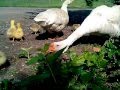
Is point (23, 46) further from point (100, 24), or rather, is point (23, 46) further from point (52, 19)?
point (100, 24)

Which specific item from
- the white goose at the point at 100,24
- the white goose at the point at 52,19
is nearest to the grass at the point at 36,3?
the white goose at the point at 52,19

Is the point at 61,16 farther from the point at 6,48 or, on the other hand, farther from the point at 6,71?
the point at 6,71

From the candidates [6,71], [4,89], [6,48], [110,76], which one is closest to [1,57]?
[6,71]

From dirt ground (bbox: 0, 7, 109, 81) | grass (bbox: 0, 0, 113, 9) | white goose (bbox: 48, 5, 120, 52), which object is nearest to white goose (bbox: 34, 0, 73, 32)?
dirt ground (bbox: 0, 7, 109, 81)

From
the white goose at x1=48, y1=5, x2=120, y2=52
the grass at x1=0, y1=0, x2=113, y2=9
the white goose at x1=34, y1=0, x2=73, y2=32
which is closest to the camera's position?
the white goose at x1=48, y1=5, x2=120, y2=52

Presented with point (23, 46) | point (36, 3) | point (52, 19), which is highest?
point (52, 19)

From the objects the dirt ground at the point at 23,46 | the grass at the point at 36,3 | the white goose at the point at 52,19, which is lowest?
the grass at the point at 36,3

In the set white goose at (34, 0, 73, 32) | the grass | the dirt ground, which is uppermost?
white goose at (34, 0, 73, 32)

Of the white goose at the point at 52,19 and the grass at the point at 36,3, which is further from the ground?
the white goose at the point at 52,19

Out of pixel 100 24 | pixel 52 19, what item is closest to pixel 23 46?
pixel 52 19

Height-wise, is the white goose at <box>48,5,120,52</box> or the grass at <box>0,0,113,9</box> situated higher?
the white goose at <box>48,5,120,52</box>

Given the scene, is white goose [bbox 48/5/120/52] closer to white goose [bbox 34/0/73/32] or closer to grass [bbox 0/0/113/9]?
white goose [bbox 34/0/73/32]

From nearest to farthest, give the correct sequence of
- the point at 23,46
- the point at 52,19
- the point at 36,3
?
the point at 23,46 → the point at 52,19 → the point at 36,3

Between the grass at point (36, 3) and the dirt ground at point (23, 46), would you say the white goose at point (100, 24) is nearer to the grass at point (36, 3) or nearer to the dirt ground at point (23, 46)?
the dirt ground at point (23, 46)
